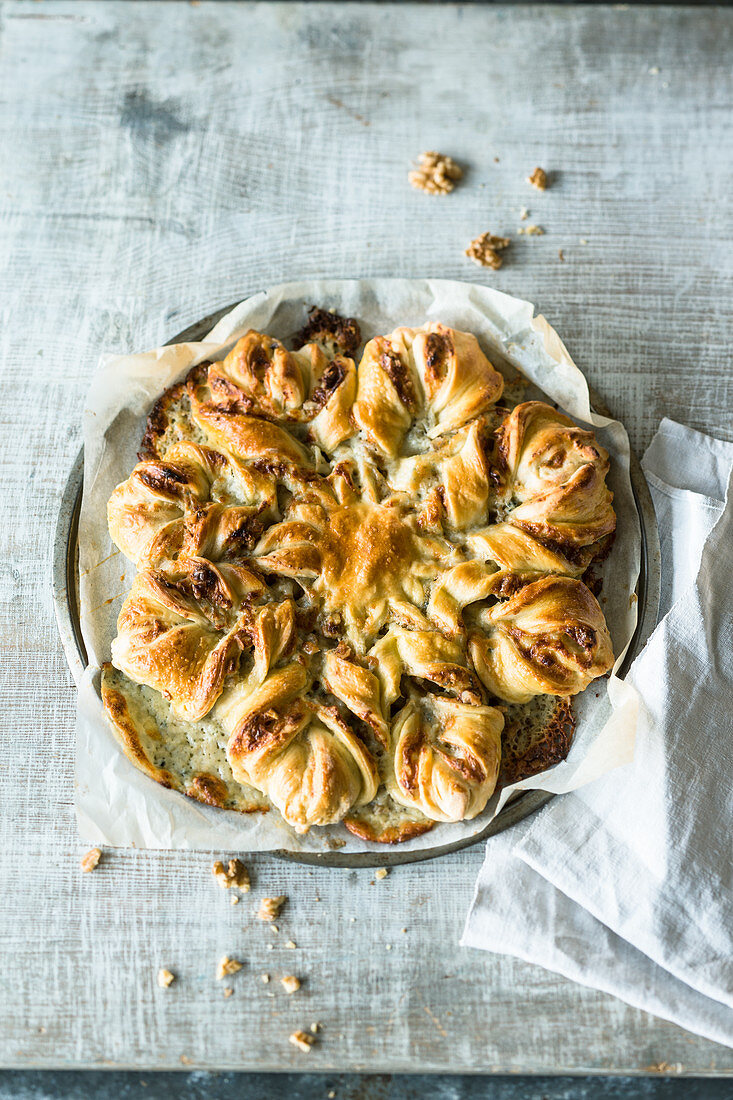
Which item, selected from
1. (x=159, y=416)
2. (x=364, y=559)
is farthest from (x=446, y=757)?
(x=159, y=416)

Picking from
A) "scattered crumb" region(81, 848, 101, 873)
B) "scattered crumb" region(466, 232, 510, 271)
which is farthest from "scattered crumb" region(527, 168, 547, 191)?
"scattered crumb" region(81, 848, 101, 873)

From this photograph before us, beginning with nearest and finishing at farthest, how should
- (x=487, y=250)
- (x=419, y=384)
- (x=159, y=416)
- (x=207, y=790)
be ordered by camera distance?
(x=207, y=790) → (x=419, y=384) → (x=159, y=416) → (x=487, y=250)

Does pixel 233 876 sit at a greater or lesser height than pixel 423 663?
lesser

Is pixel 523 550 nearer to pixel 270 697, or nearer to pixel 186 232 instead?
pixel 270 697

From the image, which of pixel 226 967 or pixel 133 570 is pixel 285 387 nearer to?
pixel 133 570

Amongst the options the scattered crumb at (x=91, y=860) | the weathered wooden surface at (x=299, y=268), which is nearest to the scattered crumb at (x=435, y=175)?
the weathered wooden surface at (x=299, y=268)

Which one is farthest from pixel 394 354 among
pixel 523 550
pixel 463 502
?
pixel 523 550

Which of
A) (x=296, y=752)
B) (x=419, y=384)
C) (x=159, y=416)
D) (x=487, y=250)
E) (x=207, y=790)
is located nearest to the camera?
(x=296, y=752)
